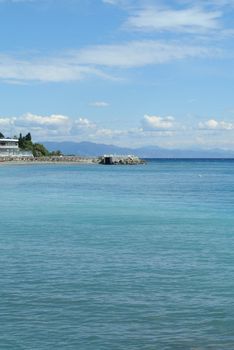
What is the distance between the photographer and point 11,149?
7362 inches

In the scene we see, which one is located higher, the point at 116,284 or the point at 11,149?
the point at 11,149

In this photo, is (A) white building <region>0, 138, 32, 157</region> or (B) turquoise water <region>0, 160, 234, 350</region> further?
(A) white building <region>0, 138, 32, 157</region>

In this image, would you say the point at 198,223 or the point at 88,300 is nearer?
the point at 88,300

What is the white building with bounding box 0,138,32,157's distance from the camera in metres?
185

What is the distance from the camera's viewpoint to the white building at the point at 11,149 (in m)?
185

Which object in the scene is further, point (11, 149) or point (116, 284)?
point (11, 149)

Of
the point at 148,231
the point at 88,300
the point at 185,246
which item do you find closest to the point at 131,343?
the point at 88,300

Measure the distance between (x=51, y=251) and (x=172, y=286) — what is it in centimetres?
759

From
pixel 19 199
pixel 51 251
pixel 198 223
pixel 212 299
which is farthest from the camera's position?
pixel 19 199

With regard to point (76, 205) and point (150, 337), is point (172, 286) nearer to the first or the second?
point (150, 337)

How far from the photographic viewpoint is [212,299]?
17344 mm

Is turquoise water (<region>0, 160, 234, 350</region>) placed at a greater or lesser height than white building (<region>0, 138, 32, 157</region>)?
lesser

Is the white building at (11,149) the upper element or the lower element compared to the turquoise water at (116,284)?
upper

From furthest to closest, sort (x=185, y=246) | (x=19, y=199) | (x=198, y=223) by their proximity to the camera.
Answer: (x=19, y=199)
(x=198, y=223)
(x=185, y=246)
